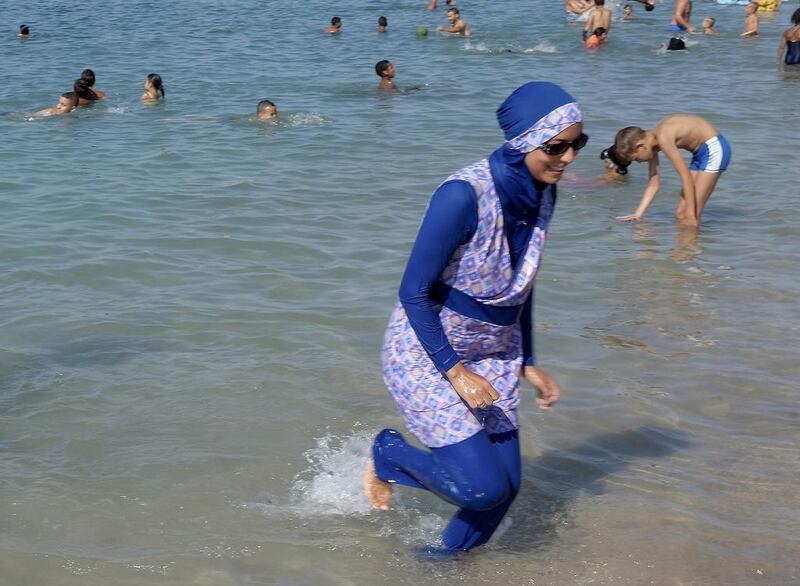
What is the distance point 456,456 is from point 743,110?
12.1 metres

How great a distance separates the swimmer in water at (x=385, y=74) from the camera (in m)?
16.3

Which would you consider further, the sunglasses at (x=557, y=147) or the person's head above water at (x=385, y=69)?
the person's head above water at (x=385, y=69)

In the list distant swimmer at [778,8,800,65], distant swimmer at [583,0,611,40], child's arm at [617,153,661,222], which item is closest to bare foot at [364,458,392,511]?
child's arm at [617,153,661,222]

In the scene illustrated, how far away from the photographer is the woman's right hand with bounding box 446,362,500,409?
363 centimetres

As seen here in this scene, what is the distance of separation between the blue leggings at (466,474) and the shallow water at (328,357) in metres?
0.27

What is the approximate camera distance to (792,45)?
60.0ft

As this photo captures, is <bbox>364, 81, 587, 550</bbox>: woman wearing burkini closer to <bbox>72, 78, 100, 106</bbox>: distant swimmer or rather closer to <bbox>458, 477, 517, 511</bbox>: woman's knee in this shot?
<bbox>458, 477, 517, 511</bbox>: woman's knee

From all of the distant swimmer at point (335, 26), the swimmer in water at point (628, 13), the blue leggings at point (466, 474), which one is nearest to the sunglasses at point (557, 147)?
the blue leggings at point (466, 474)

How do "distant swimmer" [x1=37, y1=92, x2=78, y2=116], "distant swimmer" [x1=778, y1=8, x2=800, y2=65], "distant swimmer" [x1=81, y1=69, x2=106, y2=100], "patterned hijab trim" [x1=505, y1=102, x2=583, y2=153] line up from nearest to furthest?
1. "patterned hijab trim" [x1=505, y1=102, x2=583, y2=153]
2. "distant swimmer" [x1=37, y1=92, x2=78, y2=116]
3. "distant swimmer" [x1=81, y1=69, x2=106, y2=100]
4. "distant swimmer" [x1=778, y1=8, x2=800, y2=65]

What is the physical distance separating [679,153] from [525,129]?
237 inches

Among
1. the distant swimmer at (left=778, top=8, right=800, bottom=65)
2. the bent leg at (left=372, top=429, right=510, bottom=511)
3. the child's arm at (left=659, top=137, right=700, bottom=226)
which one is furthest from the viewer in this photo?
the distant swimmer at (left=778, top=8, right=800, bottom=65)

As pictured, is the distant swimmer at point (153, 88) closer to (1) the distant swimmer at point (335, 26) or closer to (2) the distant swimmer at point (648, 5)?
(1) the distant swimmer at point (335, 26)

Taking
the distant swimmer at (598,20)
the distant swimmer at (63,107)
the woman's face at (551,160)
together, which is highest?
the woman's face at (551,160)

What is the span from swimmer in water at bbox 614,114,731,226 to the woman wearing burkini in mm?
5488
